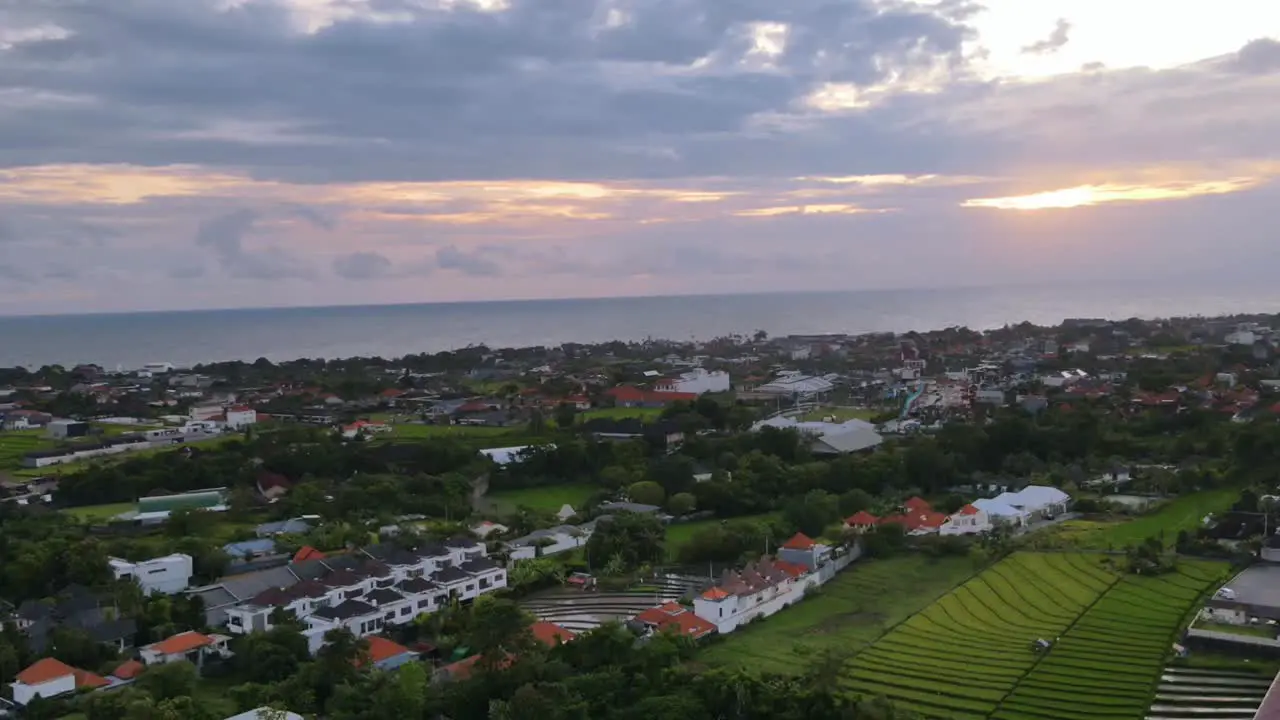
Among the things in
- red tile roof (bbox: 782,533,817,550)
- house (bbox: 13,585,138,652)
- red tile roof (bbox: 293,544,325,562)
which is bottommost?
house (bbox: 13,585,138,652)

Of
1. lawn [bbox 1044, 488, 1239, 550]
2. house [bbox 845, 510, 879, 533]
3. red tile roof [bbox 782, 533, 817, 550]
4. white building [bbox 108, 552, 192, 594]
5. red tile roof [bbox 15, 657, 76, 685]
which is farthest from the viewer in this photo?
house [bbox 845, 510, 879, 533]

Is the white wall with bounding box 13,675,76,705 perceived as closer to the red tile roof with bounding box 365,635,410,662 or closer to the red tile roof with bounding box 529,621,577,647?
the red tile roof with bounding box 365,635,410,662

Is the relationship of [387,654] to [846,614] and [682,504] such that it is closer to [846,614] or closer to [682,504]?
[846,614]

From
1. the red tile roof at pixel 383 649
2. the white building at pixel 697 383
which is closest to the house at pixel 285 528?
the red tile roof at pixel 383 649

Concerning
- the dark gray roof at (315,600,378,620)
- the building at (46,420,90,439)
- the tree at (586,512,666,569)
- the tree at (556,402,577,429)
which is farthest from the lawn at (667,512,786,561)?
the building at (46,420,90,439)

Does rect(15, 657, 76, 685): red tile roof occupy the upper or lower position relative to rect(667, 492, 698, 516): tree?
lower

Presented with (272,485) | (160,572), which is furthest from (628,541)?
(272,485)

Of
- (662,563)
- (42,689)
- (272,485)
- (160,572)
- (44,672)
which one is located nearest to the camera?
(42,689)
